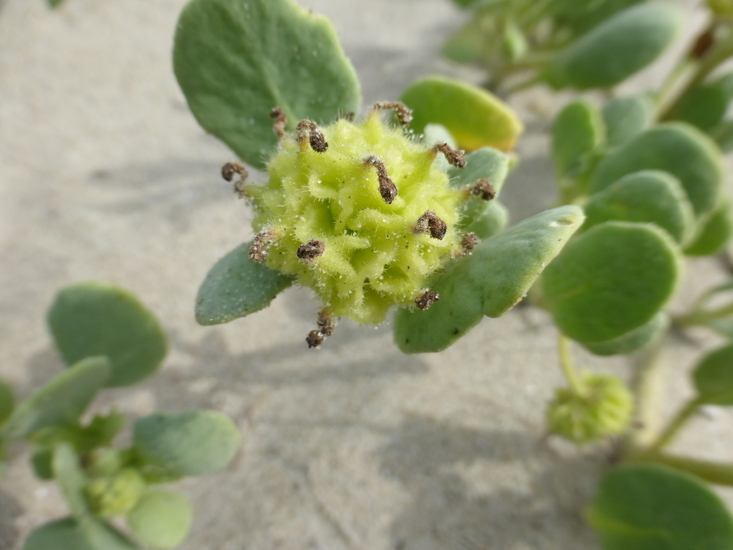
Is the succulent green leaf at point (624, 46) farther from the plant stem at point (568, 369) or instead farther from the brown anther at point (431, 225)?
the brown anther at point (431, 225)

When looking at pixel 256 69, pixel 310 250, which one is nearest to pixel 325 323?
pixel 310 250

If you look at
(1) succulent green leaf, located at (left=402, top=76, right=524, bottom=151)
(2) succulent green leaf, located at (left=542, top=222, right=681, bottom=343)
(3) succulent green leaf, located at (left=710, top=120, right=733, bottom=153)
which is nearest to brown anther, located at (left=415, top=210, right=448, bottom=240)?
(2) succulent green leaf, located at (left=542, top=222, right=681, bottom=343)

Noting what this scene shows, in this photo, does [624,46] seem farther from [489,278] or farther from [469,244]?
[489,278]

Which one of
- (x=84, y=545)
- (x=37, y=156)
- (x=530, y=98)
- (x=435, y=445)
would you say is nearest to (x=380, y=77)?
(x=530, y=98)

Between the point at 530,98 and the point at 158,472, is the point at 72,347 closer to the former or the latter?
the point at 158,472

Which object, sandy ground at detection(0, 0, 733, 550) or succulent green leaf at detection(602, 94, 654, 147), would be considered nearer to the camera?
sandy ground at detection(0, 0, 733, 550)

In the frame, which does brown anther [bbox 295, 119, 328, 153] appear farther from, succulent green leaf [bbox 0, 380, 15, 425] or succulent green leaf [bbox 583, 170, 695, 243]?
succulent green leaf [bbox 0, 380, 15, 425]

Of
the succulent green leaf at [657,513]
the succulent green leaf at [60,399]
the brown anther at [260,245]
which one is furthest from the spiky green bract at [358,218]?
the succulent green leaf at [657,513]
